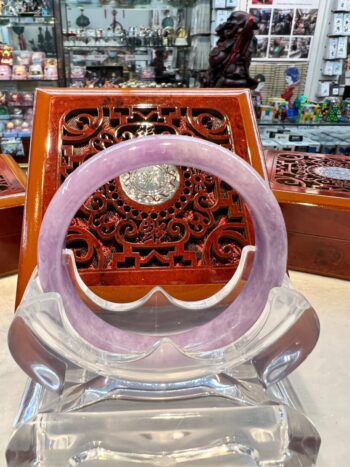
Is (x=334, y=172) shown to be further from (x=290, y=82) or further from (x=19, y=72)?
(x=19, y=72)

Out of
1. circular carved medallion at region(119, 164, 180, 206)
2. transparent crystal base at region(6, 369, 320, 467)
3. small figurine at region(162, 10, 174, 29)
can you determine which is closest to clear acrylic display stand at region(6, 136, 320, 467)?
transparent crystal base at region(6, 369, 320, 467)

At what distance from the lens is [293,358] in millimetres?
562

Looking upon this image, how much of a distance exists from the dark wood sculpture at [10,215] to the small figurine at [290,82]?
1.62 m

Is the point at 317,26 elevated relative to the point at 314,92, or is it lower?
elevated

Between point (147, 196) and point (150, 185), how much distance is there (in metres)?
0.03

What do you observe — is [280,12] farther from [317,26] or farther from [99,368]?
[99,368]

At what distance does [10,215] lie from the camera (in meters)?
1.08

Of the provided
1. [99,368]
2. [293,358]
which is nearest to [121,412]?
[99,368]

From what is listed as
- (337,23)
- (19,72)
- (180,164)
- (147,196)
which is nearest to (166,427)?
(180,164)

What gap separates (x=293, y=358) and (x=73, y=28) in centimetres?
Result: 214

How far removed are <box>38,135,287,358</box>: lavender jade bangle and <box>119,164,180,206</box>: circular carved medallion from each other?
0.34 m

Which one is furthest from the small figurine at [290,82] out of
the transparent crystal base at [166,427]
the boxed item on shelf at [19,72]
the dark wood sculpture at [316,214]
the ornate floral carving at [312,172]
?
the transparent crystal base at [166,427]

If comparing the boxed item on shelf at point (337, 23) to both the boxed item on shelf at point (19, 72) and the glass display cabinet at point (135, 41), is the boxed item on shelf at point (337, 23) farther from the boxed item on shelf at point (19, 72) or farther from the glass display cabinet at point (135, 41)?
the boxed item on shelf at point (19, 72)

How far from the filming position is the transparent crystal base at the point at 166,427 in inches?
23.4
